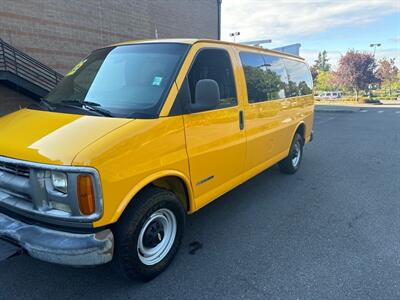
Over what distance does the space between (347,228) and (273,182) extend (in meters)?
1.84

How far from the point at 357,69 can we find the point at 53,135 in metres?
42.7

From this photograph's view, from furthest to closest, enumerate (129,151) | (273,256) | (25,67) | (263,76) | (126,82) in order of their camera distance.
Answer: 1. (25,67)
2. (263,76)
3. (273,256)
4. (126,82)
5. (129,151)

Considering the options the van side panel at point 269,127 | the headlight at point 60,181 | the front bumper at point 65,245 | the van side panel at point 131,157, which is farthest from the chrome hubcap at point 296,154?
the headlight at point 60,181

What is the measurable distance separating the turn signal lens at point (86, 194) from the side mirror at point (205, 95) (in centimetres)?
122

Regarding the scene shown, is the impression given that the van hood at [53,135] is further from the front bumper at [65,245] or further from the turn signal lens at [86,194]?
the front bumper at [65,245]

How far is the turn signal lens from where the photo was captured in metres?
2.22

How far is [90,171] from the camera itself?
220 cm

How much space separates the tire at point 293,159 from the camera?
581cm

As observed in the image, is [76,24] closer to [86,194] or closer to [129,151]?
[129,151]

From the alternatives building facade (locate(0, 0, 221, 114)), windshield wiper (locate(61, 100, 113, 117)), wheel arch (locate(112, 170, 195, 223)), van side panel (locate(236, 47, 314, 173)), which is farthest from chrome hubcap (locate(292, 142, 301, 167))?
windshield wiper (locate(61, 100, 113, 117))

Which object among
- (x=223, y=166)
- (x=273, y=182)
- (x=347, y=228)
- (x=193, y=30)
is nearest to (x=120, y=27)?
(x=193, y=30)

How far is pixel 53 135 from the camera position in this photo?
8.18 ft

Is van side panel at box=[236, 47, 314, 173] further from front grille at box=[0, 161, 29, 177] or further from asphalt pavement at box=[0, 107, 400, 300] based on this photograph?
front grille at box=[0, 161, 29, 177]

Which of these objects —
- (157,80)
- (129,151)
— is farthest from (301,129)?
Result: (129,151)
